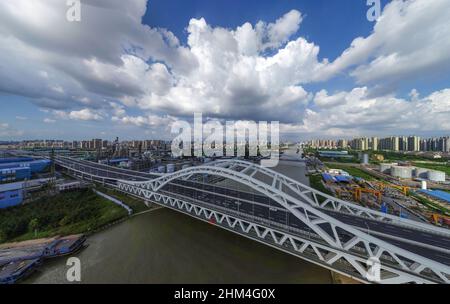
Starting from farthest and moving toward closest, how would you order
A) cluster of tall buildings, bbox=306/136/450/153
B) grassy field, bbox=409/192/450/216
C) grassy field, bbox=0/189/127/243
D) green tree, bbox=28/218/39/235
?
cluster of tall buildings, bbox=306/136/450/153
grassy field, bbox=409/192/450/216
green tree, bbox=28/218/39/235
grassy field, bbox=0/189/127/243

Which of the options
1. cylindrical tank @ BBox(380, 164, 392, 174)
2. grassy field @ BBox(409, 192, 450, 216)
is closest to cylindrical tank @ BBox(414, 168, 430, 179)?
cylindrical tank @ BBox(380, 164, 392, 174)

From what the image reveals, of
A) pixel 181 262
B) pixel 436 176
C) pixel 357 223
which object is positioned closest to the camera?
pixel 181 262

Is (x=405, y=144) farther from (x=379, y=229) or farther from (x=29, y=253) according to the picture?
(x=29, y=253)

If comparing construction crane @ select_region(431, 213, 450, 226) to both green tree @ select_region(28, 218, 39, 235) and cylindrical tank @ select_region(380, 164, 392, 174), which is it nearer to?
cylindrical tank @ select_region(380, 164, 392, 174)

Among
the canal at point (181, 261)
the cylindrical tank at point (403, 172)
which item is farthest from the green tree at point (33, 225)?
the cylindrical tank at point (403, 172)

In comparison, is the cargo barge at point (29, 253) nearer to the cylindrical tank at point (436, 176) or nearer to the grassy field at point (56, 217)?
the grassy field at point (56, 217)

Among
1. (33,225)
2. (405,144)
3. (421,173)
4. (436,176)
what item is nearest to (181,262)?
(33,225)
